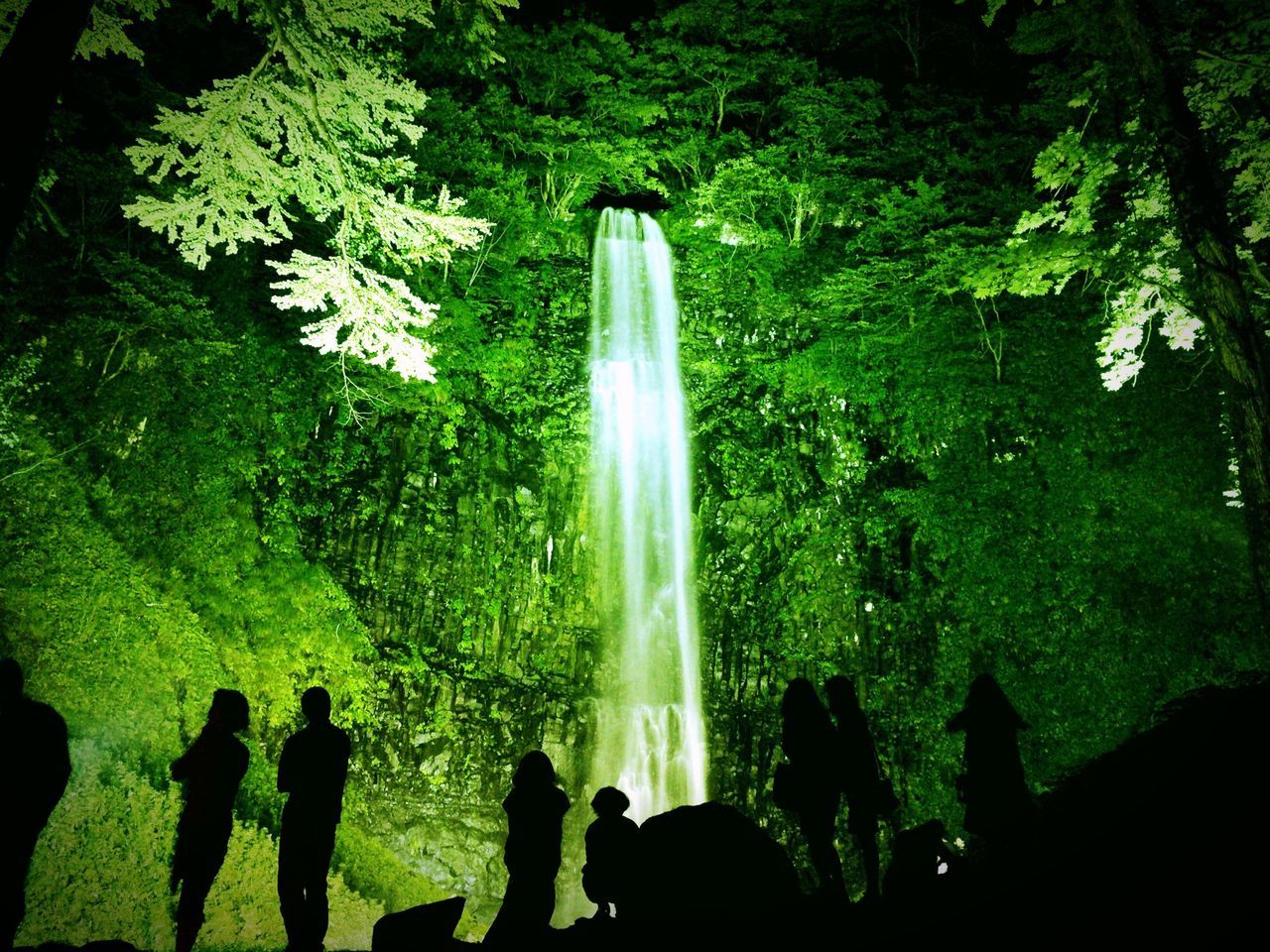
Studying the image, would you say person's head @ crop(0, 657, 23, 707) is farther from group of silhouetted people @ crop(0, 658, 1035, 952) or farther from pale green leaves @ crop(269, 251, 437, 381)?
pale green leaves @ crop(269, 251, 437, 381)

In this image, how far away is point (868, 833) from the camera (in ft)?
14.0

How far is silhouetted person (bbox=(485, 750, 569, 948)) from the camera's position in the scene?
3.58 m

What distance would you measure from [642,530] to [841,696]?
1003 cm

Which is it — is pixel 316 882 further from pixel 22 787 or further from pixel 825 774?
pixel 825 774

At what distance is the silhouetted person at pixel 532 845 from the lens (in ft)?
11.8

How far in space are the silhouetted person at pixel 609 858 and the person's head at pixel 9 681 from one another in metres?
3.28

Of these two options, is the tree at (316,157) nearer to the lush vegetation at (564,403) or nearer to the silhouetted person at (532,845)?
the lush vegetation at (564,403)

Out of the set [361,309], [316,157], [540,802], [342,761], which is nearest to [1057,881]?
[540,802]

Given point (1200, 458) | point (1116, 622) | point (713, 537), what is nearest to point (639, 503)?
point (713, 537)

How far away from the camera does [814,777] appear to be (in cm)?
409

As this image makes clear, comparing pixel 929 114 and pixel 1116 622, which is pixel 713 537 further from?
pixel 929 114

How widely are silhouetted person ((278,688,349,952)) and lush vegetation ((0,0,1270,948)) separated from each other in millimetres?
3638

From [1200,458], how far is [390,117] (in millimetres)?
11640

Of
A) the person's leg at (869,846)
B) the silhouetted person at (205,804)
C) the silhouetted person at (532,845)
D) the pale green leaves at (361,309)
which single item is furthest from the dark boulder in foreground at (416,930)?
the pale green leaves at (361,309)
